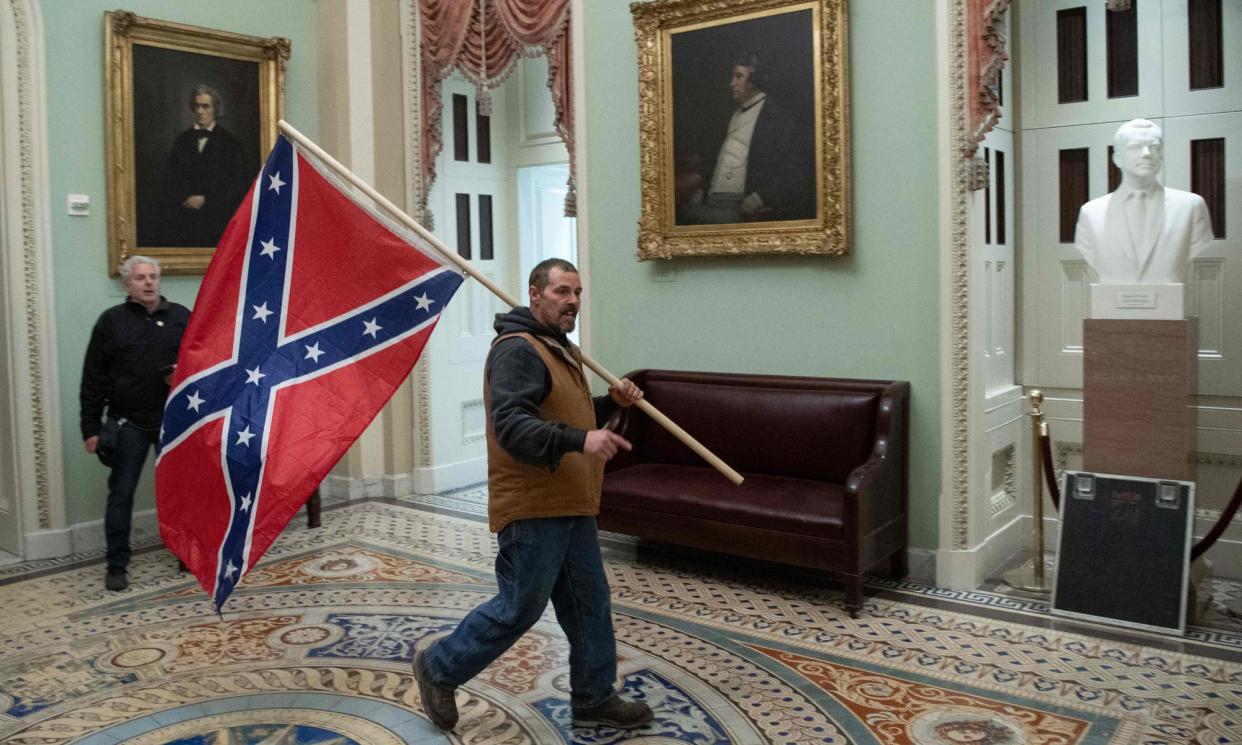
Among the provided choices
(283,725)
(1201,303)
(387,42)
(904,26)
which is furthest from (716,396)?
(387,42)

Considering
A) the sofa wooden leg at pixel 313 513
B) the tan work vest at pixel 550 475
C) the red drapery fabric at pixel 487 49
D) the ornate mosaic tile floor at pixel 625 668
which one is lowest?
the ornate mosaic tile floor at pixel 625 668

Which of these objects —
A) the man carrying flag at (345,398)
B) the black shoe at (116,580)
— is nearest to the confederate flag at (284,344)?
the man carrying flag at (345,398)

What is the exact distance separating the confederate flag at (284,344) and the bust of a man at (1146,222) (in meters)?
3.11

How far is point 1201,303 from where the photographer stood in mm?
5344

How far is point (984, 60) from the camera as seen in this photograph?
16.3ft

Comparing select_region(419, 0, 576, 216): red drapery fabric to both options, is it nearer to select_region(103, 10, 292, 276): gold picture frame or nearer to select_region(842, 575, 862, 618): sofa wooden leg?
select_region(103, 10, 292, 276): gold picture frame

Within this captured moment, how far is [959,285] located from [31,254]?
506 cm

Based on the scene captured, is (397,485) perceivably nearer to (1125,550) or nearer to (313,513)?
(313,513)

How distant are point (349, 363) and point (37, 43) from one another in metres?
3.89

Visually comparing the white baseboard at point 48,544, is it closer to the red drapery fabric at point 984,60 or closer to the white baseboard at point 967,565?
the white baseboard at point 967,565

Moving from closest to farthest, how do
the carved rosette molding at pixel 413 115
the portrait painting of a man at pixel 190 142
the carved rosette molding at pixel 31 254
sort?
the carved rosette molding at pixel 31 254 < the portrait painting of a man at pixel 190 142 < the carved rosette molding at pixel 413 115

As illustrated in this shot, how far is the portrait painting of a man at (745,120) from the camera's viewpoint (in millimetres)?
5578

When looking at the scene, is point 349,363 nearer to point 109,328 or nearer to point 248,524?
point 248,524

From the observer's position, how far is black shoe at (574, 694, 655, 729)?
3553 mm
